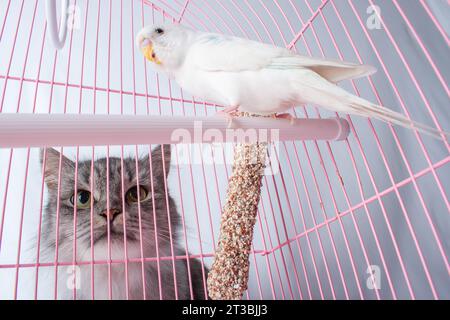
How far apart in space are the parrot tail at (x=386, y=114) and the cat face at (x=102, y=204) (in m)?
0.64

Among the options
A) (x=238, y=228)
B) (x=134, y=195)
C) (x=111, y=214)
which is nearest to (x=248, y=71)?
(x=238, y=228)

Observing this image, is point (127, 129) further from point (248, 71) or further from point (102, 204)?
point (102, 204)

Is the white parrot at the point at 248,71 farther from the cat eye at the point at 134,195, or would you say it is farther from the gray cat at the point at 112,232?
the cat eye at the point at 134,195

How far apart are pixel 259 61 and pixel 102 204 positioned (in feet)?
2.20

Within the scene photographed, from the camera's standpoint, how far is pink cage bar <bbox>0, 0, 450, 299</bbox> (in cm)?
69

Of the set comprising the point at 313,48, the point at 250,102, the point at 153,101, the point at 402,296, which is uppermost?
the point at 153,101

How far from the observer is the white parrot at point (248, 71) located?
0.53 meters

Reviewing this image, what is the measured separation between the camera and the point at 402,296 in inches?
36.9

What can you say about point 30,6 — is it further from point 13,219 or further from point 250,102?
point 250,102

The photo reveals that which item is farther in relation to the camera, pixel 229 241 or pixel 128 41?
pixel 128 41

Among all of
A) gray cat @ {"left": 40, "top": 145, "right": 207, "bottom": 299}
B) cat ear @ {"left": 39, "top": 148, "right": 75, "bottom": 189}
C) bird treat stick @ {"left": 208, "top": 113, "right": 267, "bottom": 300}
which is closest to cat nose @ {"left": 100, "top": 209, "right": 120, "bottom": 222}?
gray cat @ {"left": 40, "top": 145, "right": 207, "bottom": 299}

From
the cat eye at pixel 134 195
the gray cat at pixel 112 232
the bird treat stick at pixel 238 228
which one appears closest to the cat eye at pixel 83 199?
the gray cat at pixel 112 232

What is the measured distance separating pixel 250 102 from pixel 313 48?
60cm

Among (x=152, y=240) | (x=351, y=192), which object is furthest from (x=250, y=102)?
(x=152, y=240)
